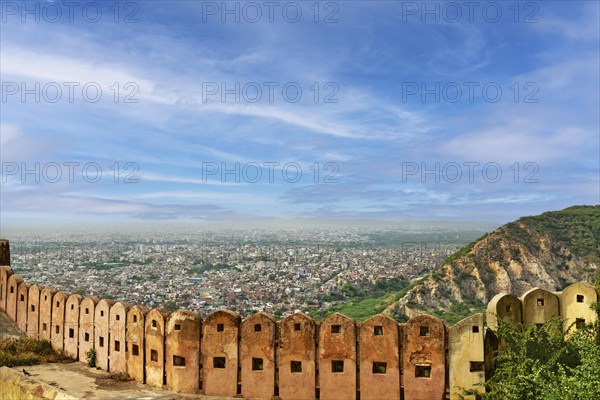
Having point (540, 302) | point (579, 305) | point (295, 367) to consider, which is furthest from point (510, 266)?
point (295, 367)

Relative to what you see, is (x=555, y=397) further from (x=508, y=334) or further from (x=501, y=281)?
(x=501, y=281)

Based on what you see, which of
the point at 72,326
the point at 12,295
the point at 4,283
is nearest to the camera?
the point at 72,326

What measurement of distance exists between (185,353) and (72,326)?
16.6 feet

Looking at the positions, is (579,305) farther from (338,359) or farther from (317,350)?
(317,350)

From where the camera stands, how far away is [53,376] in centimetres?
1439

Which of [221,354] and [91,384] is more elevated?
[221,354]

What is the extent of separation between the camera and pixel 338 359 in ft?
40.9

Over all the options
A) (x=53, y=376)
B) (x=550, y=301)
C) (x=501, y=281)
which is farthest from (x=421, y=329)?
(x=501, y=281)

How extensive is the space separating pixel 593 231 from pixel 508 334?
55.1m

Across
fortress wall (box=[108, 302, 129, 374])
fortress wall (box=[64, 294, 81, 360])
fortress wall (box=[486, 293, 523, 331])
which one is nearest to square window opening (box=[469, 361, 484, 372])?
fortress wall (box=[486, 293, 523, 331])

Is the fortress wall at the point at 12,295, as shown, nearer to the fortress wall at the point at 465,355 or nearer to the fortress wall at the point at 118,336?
the fortress wall at the point at 118,336

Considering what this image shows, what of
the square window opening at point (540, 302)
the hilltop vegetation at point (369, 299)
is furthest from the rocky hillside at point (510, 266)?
the square window opening at point (540, 302)

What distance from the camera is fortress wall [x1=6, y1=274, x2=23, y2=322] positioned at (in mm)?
18469

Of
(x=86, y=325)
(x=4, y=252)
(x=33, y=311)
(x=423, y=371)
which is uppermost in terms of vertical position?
(x=4, y=252)
